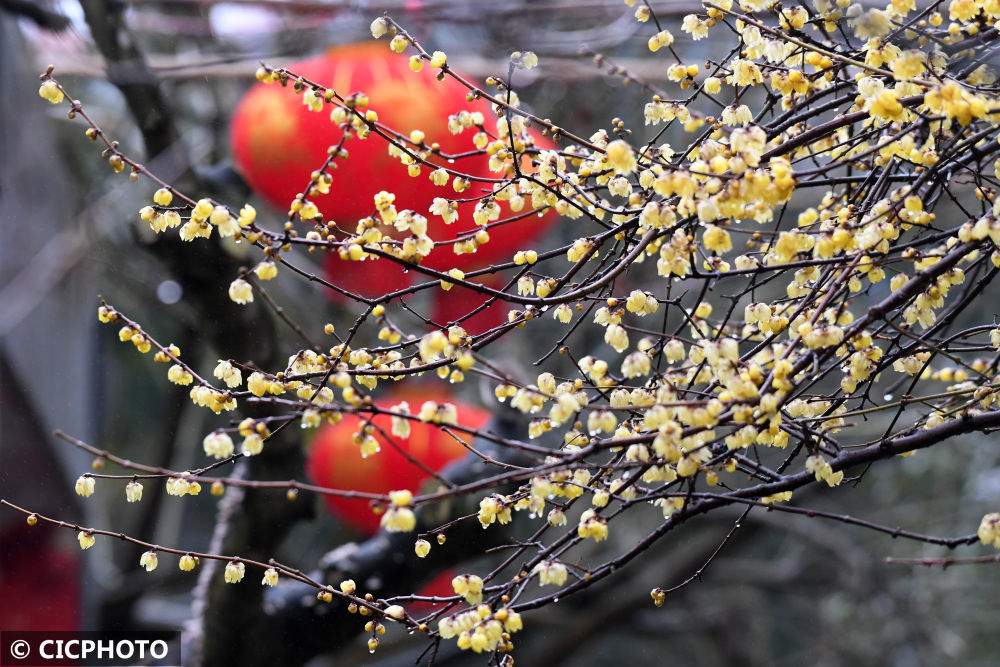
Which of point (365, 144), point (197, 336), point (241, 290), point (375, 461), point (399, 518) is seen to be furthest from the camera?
point (197, 336)

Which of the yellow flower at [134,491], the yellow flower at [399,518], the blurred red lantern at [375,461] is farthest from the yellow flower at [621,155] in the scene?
the blurred red lantern at [375,461]

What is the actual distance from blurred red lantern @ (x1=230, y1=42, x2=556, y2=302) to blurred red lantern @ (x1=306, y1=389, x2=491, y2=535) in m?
0.31

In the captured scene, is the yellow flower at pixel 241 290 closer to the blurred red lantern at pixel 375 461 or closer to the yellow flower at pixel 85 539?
the yellow flower at pixel 85 539

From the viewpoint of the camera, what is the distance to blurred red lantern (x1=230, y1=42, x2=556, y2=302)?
144 centimetres

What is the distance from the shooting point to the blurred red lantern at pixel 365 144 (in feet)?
4.71

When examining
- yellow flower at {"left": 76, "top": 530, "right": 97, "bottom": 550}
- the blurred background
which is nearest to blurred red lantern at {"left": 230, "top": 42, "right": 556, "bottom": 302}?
the blurred background

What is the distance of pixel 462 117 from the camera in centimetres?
87

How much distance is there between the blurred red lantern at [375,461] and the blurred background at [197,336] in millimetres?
66

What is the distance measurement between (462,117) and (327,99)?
0.14m

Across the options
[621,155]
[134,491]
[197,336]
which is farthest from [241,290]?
[197,336]

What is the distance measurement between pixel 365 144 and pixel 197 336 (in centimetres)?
85

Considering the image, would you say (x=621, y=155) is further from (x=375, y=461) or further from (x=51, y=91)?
(x=375, y=461)

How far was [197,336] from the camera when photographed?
2049 mm

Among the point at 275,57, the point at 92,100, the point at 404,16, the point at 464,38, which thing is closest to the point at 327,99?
the point at 404,16
